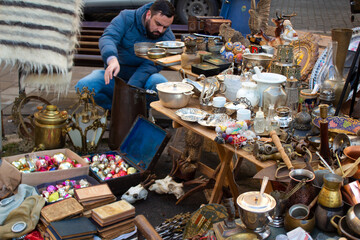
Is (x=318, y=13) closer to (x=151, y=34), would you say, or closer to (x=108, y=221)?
(x=151, y=34)

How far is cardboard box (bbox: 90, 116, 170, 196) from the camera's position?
3.35 m

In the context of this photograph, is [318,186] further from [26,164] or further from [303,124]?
[26,164]

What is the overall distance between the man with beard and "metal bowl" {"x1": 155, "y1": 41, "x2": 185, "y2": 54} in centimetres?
13

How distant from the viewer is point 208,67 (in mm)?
3572

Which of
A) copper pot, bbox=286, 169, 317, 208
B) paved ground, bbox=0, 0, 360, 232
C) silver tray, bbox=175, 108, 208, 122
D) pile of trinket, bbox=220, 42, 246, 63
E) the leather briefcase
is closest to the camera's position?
copper pot, bbox=286, 169, 317, 208

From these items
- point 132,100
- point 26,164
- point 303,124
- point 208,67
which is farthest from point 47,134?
point 303,124

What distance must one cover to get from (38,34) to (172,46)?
250 centimetres

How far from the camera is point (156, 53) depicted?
4188 millimetres

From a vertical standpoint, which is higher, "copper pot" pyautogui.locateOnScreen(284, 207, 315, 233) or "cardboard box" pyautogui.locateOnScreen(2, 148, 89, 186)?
"copper pot" pyautogui.locateOnScreen(284, 207, 315, 233)

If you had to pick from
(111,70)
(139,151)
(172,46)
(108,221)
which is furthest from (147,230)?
(172,46)

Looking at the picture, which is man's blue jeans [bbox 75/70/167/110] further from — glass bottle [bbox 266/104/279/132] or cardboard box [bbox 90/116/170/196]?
glass bottle [bbox 266/104/279/132]

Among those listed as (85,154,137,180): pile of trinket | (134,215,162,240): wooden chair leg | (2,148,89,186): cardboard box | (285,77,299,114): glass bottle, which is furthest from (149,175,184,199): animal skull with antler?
(134,215,162,240): wooden chair leg

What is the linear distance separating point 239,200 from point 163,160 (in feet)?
7.74

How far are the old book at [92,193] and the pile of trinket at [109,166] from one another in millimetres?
442
